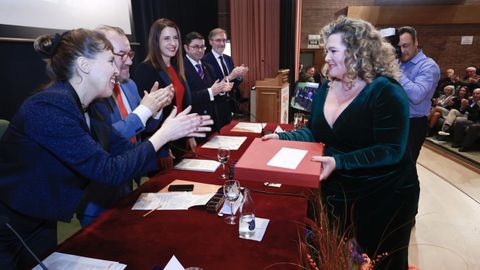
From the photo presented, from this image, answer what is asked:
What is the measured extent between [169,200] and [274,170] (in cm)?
50

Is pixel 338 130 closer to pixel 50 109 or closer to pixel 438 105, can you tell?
pixel 50 109

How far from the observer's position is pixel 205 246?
3.43 feet

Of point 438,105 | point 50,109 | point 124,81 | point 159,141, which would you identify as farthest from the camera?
point 438,105

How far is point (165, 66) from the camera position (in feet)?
7.63

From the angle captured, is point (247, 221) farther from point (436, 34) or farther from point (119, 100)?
point (436, 34)

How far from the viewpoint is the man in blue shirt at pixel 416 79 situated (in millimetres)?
2477

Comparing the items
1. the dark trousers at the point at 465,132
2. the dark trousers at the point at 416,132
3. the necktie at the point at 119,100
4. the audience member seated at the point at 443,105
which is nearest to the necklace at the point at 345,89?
the necktie at the point at 119,100

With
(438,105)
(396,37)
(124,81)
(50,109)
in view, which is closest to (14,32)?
(124,81)

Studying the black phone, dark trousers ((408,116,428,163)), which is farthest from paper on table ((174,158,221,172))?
dark trousers ((408,116,428,163))

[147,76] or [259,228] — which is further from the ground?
[147,76]

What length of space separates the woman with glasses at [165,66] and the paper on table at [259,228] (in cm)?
102

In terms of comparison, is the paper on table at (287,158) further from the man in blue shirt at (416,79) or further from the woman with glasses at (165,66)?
the man in blue shirt at (416,79)

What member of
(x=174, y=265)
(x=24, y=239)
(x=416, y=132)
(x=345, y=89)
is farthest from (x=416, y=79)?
(x=24, y=239)

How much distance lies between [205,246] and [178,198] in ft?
1.30
